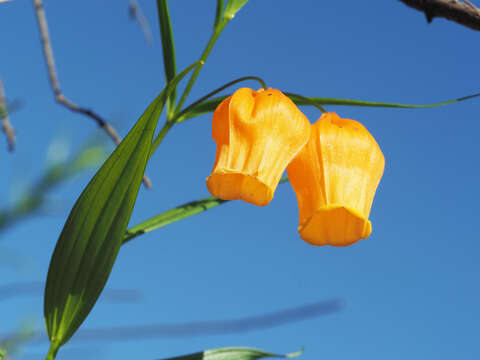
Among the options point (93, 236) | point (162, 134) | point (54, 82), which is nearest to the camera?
point (93, 236)

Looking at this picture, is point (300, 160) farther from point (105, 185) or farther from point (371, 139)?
point (105, 185)

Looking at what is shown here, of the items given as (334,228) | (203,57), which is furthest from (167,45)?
(334,228)

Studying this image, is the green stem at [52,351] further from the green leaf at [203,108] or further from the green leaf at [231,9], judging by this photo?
the green leaf at [231,9]

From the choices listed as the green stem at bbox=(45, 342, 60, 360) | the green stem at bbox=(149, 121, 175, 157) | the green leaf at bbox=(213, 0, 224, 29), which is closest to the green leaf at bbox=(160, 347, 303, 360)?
the green stem at bbox=(45, 342, 60, 360)

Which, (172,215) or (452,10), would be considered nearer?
(452,10)

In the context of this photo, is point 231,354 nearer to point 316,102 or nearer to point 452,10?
point 316,102

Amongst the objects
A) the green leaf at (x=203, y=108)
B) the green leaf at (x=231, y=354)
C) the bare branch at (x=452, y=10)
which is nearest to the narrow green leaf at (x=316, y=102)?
the green leaf at (x=203, y=108)
